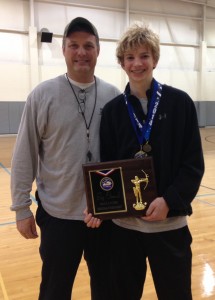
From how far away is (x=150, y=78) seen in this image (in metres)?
1.56

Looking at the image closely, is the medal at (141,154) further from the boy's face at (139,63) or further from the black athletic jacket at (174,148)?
the boy's face at (139,63)

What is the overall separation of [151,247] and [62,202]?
1.55 ft

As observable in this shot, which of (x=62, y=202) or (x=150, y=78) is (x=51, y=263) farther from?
(x=150, y=78)

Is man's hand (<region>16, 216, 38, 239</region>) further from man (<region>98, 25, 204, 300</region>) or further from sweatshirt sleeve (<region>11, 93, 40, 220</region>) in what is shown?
man (<region>98, 25, 204, 300</region>)

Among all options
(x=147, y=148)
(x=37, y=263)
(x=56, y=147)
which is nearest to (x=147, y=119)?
(x=147, y=148)

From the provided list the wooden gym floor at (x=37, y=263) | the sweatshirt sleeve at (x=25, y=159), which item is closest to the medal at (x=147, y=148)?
the sweatshirt sleeve at (x=25, y=159)

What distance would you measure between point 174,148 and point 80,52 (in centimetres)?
64

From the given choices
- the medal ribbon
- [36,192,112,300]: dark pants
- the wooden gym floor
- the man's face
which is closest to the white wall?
the wooden gym floor

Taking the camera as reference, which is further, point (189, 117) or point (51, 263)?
point (51, 263)

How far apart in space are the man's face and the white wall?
7.90 metres

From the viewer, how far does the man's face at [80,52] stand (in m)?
1.66

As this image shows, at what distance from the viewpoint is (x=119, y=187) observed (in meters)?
1.47

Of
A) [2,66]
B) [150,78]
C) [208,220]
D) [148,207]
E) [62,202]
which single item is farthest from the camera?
[2,66]

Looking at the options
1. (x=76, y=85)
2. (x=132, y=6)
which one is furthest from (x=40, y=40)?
(x=76, y=85)
